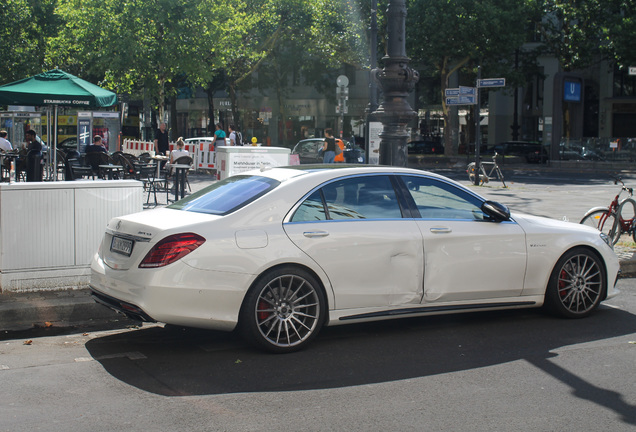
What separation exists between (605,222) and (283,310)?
7292 mm

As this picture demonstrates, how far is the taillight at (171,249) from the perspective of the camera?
557 cm

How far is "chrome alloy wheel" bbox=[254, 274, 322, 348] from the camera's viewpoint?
579 centimetres

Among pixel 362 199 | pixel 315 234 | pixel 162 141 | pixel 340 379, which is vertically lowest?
pixel 340 379

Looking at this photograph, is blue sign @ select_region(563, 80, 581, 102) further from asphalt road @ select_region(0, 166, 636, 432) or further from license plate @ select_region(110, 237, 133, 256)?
license plate @ select_region(110, 237, 133, 256)

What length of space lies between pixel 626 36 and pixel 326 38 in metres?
16.7

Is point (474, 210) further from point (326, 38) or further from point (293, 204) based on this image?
point (326, 38)

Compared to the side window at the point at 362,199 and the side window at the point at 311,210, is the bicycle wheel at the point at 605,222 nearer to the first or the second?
the side window at the point at 362,199

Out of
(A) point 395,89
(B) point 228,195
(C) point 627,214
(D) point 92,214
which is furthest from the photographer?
(C) point 627,214

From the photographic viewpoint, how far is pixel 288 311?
19.2 ft

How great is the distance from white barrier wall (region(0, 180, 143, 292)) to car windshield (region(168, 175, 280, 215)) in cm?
164

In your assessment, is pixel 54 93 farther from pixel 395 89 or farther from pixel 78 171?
pixel 395 89

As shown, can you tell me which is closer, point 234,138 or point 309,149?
point 234,138

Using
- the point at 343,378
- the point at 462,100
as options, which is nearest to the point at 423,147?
the point at 462,100

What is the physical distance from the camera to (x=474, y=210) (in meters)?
6.77
